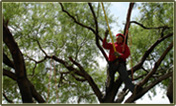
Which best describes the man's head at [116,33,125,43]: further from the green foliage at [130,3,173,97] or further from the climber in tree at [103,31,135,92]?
the green foliage at [130,3,173,97]

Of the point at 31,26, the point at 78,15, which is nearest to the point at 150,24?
the point at 78,15

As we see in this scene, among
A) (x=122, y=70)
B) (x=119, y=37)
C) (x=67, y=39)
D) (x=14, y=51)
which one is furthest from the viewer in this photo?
(x=67, y=39)

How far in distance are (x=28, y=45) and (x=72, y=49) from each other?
1535mm

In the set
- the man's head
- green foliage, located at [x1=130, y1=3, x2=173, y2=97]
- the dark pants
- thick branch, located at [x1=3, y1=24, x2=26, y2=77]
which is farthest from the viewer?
green foliage, located at [x1=130, y1=3, x2=173, y2=97]

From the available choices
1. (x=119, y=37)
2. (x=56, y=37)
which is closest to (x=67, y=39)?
(x=56, y=37)

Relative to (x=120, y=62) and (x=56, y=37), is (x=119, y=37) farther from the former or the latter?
(x=56, y=37)

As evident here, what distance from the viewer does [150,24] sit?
7121 millimetres

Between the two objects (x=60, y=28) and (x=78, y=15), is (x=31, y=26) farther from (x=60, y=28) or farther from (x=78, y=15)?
(x=78, y=15)

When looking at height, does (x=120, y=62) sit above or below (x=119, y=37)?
below

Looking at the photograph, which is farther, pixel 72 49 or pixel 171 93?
pixel 72 49

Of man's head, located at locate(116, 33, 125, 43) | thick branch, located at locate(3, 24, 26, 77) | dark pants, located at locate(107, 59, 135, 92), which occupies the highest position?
thick branch, located at locate(3, 24, 26, 77)

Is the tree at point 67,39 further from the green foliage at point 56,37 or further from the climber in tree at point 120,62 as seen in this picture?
the climber in tree at point 120,62

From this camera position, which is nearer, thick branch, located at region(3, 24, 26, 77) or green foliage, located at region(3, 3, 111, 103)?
thick branch, located at region(3, 24, 26, 77)

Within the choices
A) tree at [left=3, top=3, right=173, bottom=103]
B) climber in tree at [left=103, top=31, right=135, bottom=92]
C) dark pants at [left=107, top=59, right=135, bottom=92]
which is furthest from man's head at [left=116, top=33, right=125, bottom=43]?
tree at [left=3, top=3, right=173, bottom=103]
